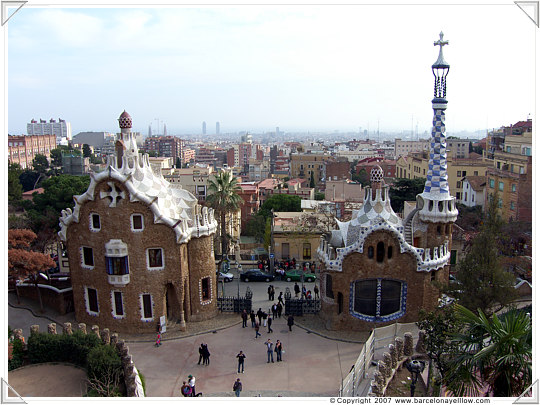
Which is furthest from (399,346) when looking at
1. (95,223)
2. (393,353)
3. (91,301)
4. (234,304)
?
(91,301)

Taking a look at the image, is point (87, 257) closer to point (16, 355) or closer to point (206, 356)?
point (16, 355)

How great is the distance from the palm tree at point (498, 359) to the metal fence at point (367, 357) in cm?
532

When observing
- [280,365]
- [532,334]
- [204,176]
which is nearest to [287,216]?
[204,176]

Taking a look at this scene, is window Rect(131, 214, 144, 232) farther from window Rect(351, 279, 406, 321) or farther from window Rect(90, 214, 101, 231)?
window Rect(351, 279, 406, 321)

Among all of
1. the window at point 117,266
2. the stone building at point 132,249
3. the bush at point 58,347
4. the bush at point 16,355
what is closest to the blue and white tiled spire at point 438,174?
the stone building at point 132,249

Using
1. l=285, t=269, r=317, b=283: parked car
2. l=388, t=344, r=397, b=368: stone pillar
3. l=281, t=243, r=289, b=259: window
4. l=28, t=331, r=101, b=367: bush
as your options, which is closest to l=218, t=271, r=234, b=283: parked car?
l=285, t=269, r=317, b=283: parked car

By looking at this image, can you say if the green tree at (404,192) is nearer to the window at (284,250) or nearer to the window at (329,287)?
the window at (284,250)

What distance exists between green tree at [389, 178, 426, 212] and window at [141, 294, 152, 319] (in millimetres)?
39940

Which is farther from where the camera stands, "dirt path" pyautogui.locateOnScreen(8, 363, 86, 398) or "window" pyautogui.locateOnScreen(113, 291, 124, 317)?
"window" pyautogui.locateOnScreen(113, 291, 124, 317)

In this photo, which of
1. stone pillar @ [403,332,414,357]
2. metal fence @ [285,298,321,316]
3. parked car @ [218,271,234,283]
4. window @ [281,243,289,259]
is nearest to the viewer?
stone pillar @ [403,332,414,357]

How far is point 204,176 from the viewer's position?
6281cm

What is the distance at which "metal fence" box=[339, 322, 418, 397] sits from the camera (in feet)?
60.7

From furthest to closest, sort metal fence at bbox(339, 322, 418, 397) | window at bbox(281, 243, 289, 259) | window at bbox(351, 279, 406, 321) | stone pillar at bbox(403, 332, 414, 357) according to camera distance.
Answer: window at bbox(281, 243, 289, 259), window at bbox(351, 279, 406, 321), stone pillar at bbox(403, 332, 414, 357), metal fence at bbox(339, 322, 418, 397)

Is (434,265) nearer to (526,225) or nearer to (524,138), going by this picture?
(526,225)
